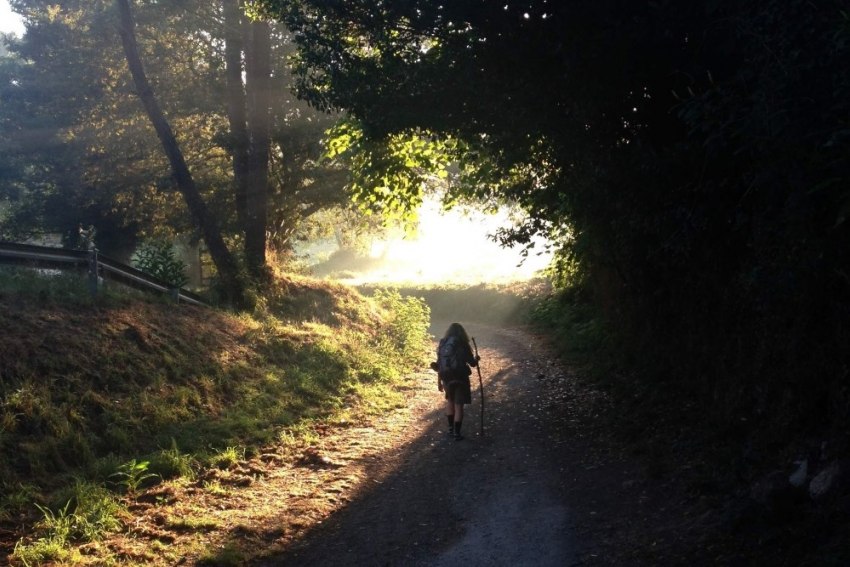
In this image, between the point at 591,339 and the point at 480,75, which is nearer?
the point at 480,75

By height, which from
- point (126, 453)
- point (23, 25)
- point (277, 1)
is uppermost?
point (23, 25)

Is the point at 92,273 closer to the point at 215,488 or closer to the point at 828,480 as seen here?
the point at 215,488

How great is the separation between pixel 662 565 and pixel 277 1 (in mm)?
10271

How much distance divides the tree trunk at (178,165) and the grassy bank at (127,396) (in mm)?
1603

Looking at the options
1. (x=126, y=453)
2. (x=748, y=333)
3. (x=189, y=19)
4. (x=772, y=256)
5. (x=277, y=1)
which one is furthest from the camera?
(x=189, y=19)

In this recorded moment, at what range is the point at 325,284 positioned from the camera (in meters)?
23.1

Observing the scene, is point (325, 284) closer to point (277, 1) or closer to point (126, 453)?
point (277, 1)

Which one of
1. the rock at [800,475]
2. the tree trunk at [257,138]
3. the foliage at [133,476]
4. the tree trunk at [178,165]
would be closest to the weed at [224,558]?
the foliage at [133,476]

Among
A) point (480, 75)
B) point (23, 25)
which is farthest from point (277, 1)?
point (23, 25)

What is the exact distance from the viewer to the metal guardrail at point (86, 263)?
11.0m

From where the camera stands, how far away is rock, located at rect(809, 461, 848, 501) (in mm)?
4887

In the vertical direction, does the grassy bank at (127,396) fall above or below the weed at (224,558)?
above

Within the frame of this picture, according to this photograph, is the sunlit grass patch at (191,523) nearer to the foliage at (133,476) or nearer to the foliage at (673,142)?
the foliage at (133,476)

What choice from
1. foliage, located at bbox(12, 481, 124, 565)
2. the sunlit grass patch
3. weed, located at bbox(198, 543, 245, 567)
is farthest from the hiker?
foliage, located at bbox(12, 481, 124, 565)
